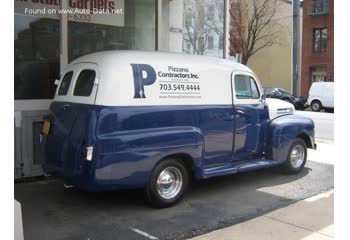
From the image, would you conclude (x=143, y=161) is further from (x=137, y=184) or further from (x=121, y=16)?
(x=121, y=16)

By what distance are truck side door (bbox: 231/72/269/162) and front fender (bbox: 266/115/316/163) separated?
16 centimetres

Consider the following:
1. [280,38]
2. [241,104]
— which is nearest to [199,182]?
[241,104]

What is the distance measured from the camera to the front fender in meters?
7.52

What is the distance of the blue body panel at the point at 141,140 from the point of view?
5.28m

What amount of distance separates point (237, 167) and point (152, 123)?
193cm

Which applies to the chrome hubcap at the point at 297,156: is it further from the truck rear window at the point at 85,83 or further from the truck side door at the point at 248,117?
the truck rear window at the point at 85,83

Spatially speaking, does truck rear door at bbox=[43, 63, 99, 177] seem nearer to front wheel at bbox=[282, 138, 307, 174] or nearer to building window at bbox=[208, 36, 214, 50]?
front wheel at bbox=[282, 138, 307, 174]

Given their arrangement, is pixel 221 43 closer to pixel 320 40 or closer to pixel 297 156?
pixel 297 156

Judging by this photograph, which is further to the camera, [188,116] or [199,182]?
[199,182]

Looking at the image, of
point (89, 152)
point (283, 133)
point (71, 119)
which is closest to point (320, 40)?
point (283, 133)

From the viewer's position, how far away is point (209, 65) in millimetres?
6688

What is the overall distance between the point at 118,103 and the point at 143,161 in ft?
2.68

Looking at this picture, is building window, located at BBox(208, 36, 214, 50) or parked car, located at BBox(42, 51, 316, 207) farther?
building window, located at BBox(208, 36, 214, 50)

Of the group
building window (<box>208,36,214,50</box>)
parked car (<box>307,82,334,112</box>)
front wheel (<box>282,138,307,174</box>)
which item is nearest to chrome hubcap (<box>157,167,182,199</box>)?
front wheel (<box>282,138,307,174</box>)
